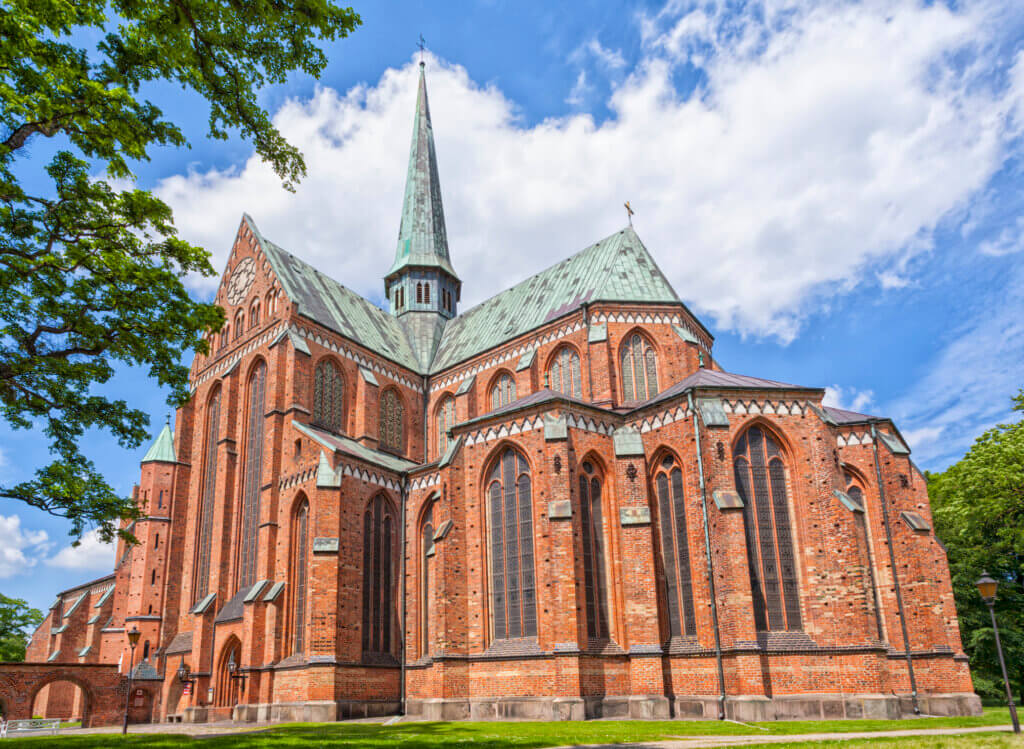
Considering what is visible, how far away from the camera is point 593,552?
2427 cm

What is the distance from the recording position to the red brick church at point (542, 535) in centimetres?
2195

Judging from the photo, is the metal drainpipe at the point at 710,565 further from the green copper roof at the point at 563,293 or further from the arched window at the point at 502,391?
the arched window at the point at 502,391

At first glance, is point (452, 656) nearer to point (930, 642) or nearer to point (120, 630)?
point (930, 642)

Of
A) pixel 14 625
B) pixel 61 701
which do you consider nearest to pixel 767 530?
pixel 61 701

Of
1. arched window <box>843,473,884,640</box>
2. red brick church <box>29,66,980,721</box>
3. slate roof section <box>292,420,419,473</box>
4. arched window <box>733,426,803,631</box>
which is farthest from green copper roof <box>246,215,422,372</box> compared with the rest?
arched window <box>843,473,884,640</box>

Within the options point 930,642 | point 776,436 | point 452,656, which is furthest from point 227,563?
point 930,642

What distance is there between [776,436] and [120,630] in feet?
109

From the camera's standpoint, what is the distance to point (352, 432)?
34.0 meters

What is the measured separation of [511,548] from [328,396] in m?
12.9

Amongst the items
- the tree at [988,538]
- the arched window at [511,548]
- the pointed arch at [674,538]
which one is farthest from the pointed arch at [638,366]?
the tree at [988,538]

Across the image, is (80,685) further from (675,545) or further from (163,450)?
(675,545)

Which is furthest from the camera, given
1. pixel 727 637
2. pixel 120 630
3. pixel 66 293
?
pixel 120 630

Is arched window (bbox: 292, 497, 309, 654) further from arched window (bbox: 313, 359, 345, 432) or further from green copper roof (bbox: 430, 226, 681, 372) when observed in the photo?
green copper roof (bbox: 430, 226, 681, 372)

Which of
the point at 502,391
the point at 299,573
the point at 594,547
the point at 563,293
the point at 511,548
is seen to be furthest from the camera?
the point at 563,293
